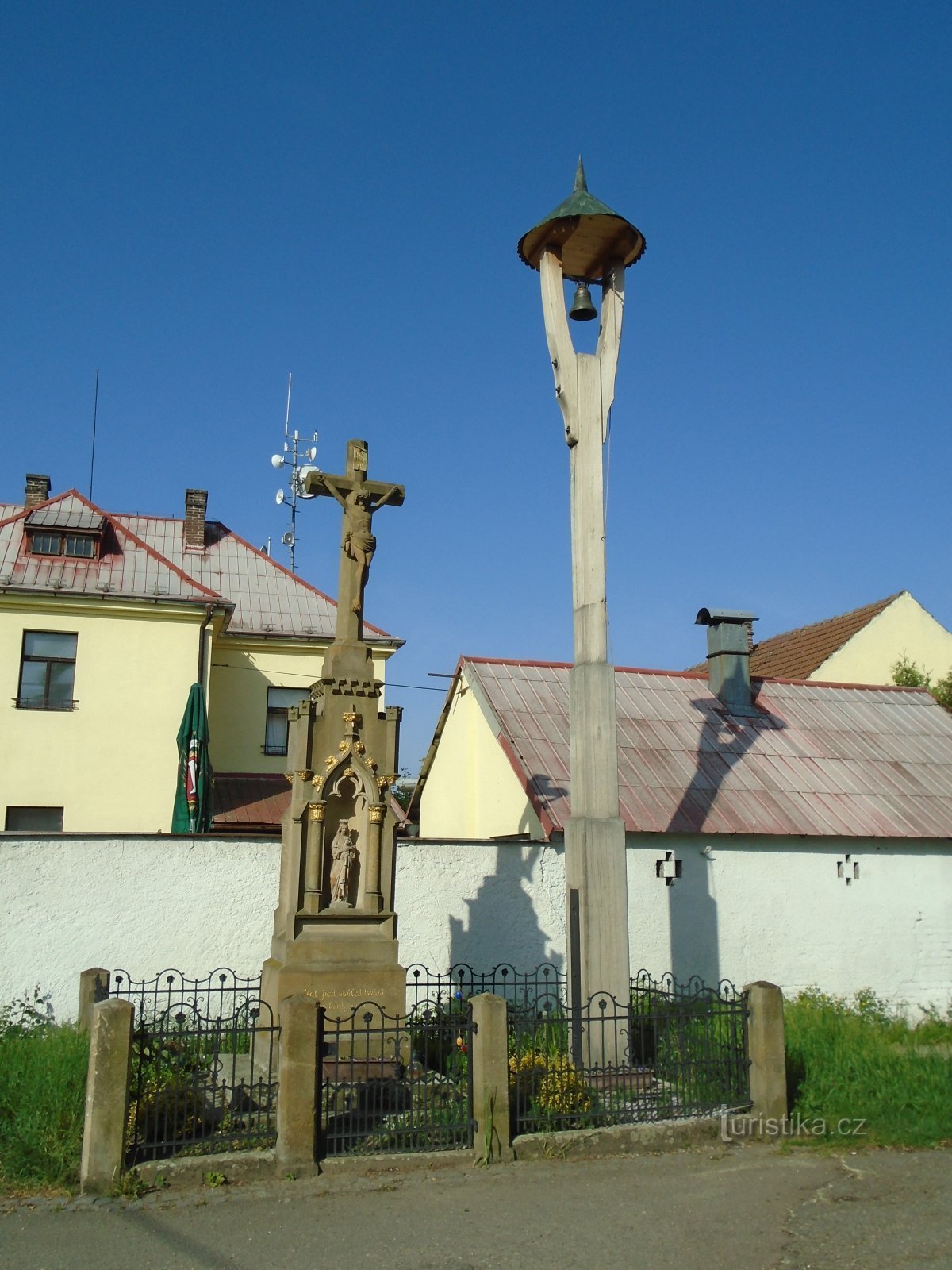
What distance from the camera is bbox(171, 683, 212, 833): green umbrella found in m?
15.8

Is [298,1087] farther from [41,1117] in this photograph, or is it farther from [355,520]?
[355,520]

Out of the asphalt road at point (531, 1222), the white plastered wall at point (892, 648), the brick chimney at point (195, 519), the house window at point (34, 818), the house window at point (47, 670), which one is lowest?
the asphalt road at point (531, 1222)

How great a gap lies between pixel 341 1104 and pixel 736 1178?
2654 mm

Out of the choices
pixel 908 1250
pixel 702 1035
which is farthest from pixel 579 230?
pixel 908 1250

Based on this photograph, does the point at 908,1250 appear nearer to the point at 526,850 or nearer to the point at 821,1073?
the point at 821,1073

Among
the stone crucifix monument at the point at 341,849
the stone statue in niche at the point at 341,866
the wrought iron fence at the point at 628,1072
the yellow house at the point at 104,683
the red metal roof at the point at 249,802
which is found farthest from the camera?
the red metal roof at the point at 249,802

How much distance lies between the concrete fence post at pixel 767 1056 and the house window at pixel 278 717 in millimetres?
14997

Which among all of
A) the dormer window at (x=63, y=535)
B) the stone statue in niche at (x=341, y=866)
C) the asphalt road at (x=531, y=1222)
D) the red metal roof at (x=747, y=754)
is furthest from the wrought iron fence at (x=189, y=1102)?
the dormer window at (x=63, y=535)

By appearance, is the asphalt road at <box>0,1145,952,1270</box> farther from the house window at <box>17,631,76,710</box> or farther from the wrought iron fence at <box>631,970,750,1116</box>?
the house window at <box>17,631,76,710</box>

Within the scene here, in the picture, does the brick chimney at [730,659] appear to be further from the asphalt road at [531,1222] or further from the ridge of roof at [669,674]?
the asphalt road at [531,1222]

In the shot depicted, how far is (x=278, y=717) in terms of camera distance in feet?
72.0

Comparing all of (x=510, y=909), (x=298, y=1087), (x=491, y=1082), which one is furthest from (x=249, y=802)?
(x=298, y=1087)

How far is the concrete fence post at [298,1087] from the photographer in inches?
258

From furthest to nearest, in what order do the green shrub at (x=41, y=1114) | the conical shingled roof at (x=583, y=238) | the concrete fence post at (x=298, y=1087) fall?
the conical shingled roof at (x=583, y=238) < the concrete fence post at (x=298, y=1087) < the green shrub at (x=41, y=1114)
